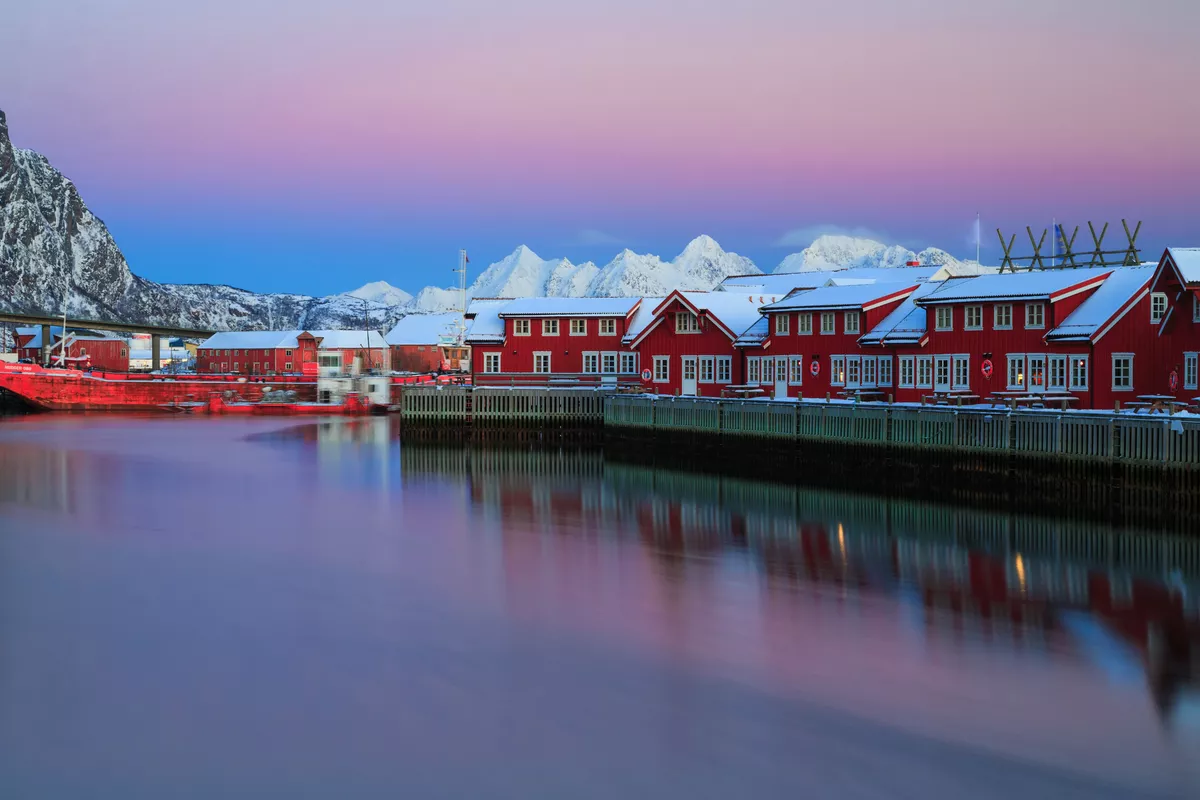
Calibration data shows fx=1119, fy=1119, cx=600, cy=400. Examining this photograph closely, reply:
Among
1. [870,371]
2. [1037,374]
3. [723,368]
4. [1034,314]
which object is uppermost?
[1034,314]

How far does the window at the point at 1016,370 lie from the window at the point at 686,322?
1902 cm

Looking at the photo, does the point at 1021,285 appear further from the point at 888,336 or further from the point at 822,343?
the point at 822,343

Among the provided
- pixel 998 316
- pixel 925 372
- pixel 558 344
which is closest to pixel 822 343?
pixel 925 372

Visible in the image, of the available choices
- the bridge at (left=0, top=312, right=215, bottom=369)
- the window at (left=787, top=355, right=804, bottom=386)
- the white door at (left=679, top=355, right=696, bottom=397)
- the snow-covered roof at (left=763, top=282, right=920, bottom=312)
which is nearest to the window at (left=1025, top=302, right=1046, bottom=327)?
the snow-covered roof at (left=763, top=282, right=920, bottom=312)

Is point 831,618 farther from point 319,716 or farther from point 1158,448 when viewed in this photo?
point 1158,448

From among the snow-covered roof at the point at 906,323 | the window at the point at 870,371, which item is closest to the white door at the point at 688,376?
A: the window at the point at 870,371

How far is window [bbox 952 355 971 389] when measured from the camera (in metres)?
43.9

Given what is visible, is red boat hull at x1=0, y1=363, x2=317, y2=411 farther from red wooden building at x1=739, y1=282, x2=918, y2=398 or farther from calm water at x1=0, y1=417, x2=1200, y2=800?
calm water at x1=0, y1=417, x2=1200, y2=800

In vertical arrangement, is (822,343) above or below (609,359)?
above

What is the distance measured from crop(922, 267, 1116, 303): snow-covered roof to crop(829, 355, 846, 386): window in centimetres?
608

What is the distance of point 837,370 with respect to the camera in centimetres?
5069

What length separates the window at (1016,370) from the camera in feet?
138

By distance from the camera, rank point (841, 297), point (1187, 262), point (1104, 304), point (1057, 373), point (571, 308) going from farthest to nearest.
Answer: point (571, 308) < point (841, 297) < point (1057, 373) < point (1104, 304) < point (1187, 262)

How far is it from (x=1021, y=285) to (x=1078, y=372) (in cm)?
453
